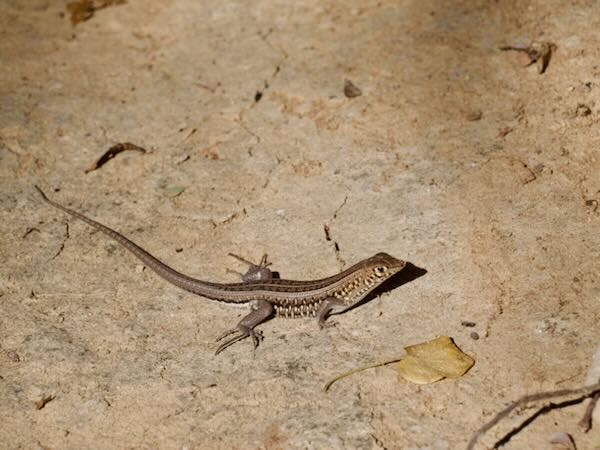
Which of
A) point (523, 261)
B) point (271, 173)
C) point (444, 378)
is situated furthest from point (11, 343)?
point (523, 261)

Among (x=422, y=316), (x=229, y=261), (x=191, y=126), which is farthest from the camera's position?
(x=191, y=126)

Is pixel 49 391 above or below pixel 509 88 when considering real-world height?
below

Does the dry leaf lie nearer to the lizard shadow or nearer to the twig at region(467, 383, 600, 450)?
the twig at region(467, 383, 600, 450)

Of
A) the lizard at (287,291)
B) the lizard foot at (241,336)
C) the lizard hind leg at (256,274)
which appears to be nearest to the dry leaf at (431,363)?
the lizard at (287,291)

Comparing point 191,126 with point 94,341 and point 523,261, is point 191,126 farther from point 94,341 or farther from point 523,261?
point 523,261

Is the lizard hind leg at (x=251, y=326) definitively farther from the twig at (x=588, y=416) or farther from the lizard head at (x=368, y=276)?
the twig at (x=588, y=416)

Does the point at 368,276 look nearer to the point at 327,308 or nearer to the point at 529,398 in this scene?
the point at 327,308

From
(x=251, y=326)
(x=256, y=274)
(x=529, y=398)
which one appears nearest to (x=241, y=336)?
(x=251, y=326)
